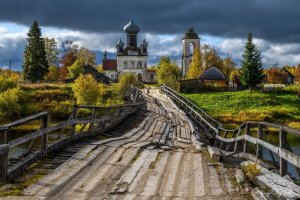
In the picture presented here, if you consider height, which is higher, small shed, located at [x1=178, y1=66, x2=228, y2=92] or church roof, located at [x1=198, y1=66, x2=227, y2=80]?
church roof, located at [x1=198, y1=66, x2=227, y2=80]

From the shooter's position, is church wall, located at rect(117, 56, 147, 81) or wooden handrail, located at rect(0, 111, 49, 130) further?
church wall, located at rect(117, 56, 147, 81)

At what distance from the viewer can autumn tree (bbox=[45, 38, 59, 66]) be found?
381 feet

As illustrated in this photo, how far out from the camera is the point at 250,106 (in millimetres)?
68062

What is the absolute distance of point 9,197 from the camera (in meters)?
8.62

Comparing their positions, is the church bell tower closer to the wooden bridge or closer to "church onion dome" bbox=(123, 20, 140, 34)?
"church onion dome" bbox=(123, 20, 140, 34)

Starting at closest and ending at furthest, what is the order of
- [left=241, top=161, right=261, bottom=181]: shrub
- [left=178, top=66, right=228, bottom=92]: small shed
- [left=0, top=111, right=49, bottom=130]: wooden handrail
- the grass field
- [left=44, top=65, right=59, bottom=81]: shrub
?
[left=241, top=161, right=261, bottom=181]: shrub
[left=0, top=111, right=49, bottom=130]: wooden handrail
the grass field
[left=178, top=66, right=228, bottom=92]: small shed
[left=44, top=65, right=59, bottom=81]: shrub

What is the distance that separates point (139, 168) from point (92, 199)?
2942mm

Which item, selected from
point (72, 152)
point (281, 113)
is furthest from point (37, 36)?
point (72, 152)

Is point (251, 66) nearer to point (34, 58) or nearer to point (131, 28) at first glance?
point (34, 58)

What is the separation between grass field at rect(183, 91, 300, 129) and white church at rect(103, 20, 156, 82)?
48764 mm

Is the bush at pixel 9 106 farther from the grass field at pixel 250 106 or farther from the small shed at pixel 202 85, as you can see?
the small shed at pixel 202 85

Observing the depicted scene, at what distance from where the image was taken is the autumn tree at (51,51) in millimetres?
116062

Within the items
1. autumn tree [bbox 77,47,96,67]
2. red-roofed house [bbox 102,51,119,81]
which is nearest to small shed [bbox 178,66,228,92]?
red-roofed house [bbox 102,51,119,81]

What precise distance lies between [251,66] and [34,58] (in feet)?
125
